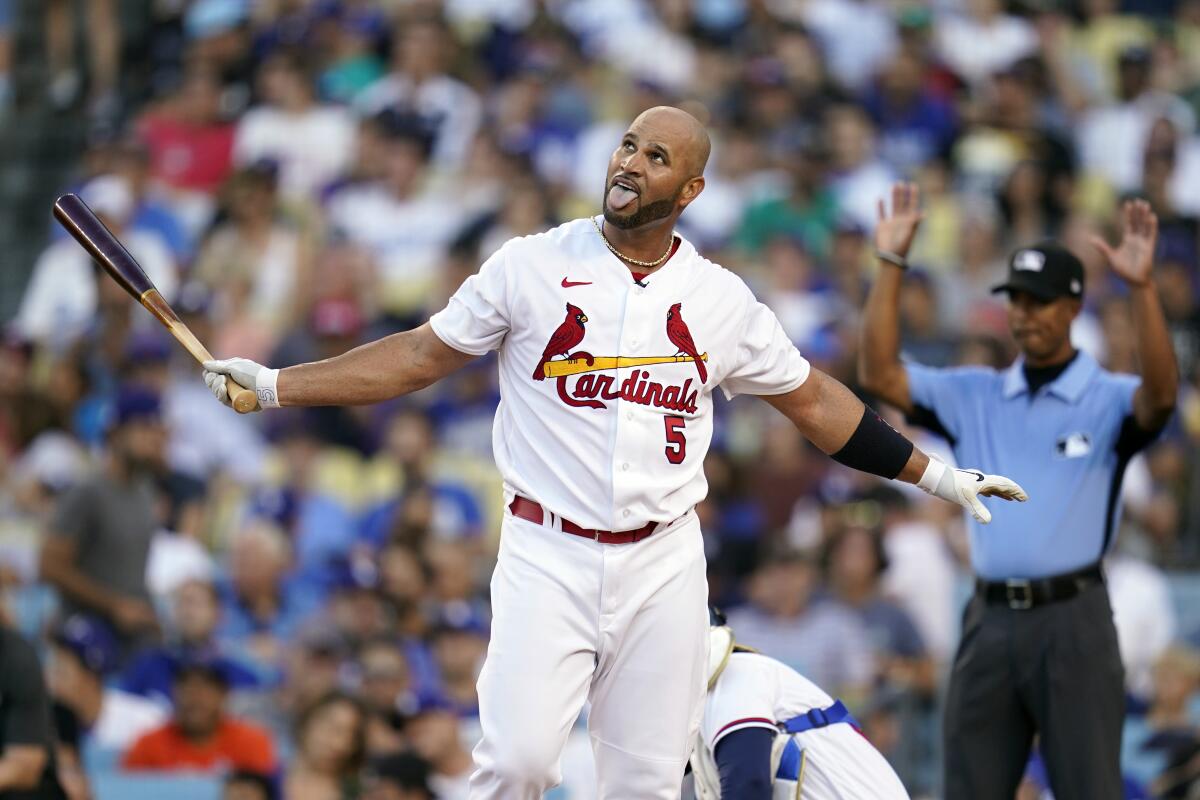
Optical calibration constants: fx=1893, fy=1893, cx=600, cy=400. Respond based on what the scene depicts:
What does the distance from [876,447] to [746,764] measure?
0.98 metres

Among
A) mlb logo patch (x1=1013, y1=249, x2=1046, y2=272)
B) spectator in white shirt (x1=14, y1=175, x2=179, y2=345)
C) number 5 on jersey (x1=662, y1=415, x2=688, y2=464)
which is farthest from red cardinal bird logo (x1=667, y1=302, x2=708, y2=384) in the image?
spectator in white shirt (x1=14, y1=175, x2=179, y2=345)

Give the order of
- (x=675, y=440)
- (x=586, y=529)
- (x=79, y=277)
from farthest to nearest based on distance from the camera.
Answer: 1. (x=79, y=277)
2. (x=675, y=440)
3. (x=586, y=529)

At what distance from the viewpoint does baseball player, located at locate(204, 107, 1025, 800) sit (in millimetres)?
4988

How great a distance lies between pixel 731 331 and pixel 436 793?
139 inches

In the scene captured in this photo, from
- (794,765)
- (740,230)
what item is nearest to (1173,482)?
(740,230)

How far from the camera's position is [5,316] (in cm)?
1320

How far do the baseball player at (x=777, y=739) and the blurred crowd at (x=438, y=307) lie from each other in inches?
78.4

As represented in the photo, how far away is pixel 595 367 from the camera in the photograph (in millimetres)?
5047

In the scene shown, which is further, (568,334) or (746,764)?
(746,764)

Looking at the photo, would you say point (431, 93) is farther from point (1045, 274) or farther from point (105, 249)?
point (105, 249)

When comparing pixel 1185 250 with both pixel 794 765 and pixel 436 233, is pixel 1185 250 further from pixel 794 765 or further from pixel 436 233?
pixel 794 765

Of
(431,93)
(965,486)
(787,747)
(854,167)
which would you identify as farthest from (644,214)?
(431,93)

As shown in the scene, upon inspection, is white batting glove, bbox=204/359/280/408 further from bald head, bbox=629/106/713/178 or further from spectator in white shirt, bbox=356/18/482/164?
spectator in white shirt, bbox=356/18/482/164

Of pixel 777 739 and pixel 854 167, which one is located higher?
pixel 854 167
